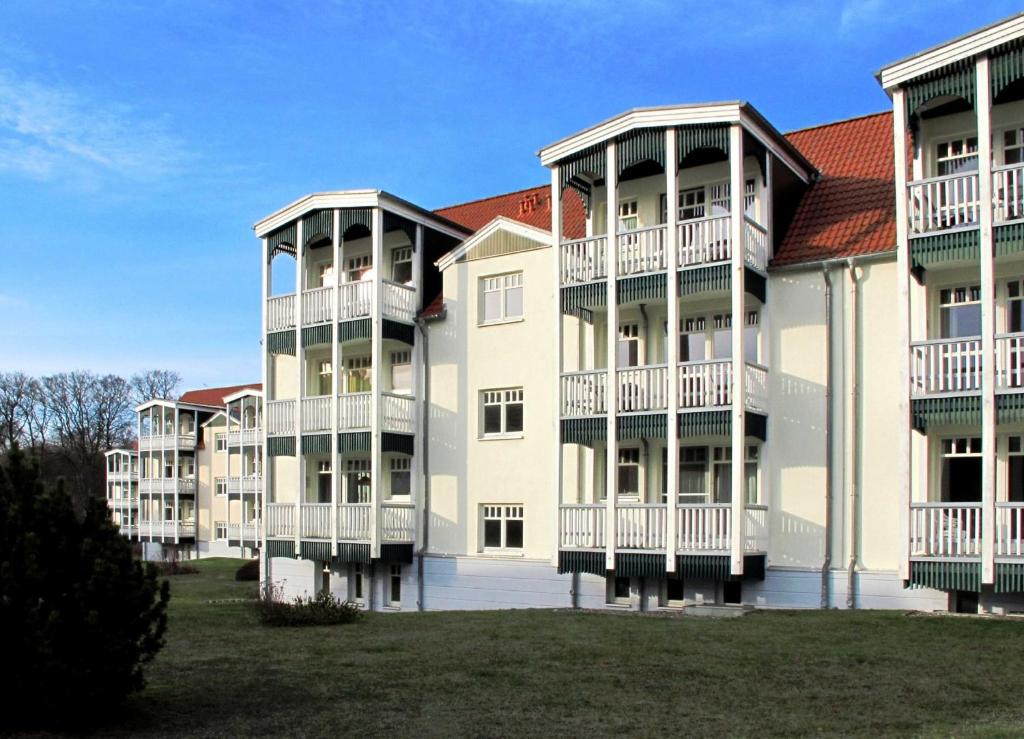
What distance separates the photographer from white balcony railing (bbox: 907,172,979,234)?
18609 millimetres

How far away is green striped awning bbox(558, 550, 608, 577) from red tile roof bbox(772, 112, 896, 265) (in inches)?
294

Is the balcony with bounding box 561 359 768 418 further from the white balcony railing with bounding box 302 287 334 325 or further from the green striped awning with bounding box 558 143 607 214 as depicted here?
the white balcony railing with bounding box 302 287 334 325

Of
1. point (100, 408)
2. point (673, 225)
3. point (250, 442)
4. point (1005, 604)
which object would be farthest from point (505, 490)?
point (100, 408)

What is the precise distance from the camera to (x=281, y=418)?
29547 millimetres

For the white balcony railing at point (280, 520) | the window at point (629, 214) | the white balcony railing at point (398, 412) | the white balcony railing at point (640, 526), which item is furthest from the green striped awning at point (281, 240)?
the white balcony railing at point (640, 526)

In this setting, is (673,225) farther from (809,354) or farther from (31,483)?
(31,483)

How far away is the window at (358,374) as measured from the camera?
29750 mm

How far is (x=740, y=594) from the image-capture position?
70.7 ft

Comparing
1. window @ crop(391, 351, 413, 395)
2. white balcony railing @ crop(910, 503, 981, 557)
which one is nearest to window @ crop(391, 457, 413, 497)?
window @ crop(391, 351, 413, 395)

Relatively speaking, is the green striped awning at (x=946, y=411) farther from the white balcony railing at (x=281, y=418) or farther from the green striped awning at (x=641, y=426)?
the white balcony railing at (x=281, y=418)

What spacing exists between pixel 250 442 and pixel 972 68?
54095 millimetres

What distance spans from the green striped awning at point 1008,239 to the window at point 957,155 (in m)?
2.01

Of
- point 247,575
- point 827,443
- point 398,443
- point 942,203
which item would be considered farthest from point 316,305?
point 247,575

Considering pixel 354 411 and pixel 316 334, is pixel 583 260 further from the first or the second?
pixel 316 334
